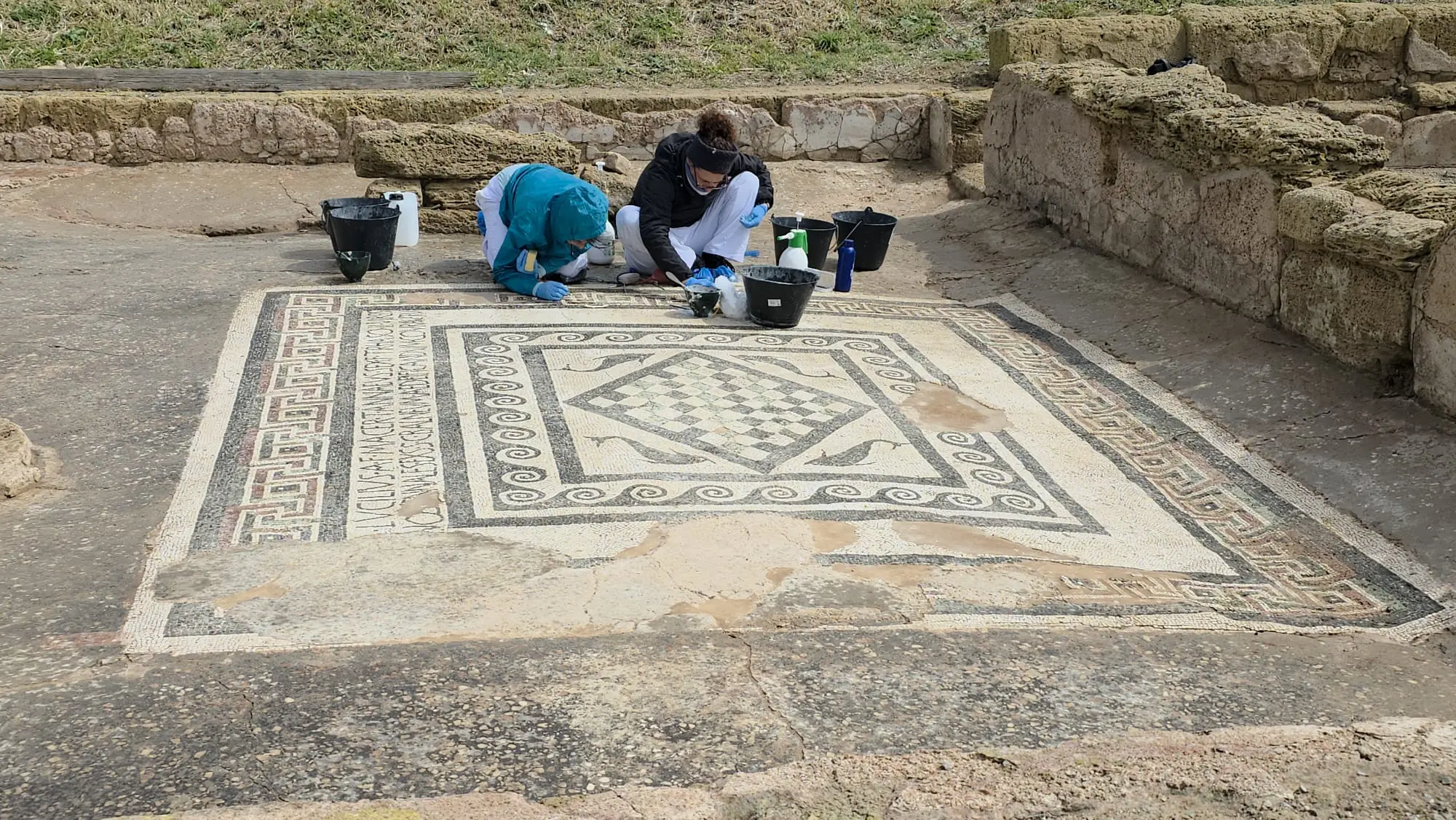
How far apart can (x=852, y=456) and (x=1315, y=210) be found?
2.15 metres

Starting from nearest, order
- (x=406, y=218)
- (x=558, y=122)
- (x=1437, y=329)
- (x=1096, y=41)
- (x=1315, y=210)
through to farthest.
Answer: (x=1437, y=329)
(x=1315, y=210)
(x=406, y=218)
(x=558, y=122)
(x=1096, y=41)

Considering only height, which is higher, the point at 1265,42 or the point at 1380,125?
the point at 1265,42

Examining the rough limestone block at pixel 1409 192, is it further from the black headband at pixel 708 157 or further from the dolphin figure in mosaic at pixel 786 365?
the black headband at pixel 708 157

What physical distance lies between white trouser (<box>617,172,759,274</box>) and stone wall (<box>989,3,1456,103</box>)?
3694 millimetres

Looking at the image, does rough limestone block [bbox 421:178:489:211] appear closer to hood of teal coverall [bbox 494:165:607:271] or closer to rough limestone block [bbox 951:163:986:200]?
hood of teal coverall [bbox 494:165:607:271]

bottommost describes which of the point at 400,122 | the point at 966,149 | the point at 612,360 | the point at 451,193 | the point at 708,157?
the point at 612,360

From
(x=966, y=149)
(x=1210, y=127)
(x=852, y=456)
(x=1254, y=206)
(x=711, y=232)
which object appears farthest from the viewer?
(x=966, y=149)

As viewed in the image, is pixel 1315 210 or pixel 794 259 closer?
pixel 1315 210

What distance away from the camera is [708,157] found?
601 centimetres

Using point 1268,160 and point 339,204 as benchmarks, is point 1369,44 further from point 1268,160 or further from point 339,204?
point 339,204

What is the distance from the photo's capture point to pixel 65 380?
4.57m

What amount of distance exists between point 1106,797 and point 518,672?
4.11 ft

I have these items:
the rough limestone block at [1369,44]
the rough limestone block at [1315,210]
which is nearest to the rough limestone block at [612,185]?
the rough limestone block at [1315,210]

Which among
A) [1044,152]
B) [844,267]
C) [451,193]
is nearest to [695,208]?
[844,267]
